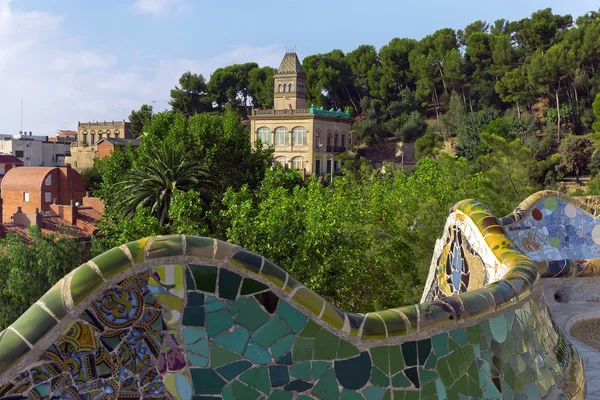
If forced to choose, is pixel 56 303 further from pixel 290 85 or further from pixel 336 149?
pixel 290 85

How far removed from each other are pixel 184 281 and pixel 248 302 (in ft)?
1.01

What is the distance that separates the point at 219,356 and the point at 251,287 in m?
0.33

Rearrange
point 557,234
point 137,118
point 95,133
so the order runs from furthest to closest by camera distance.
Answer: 1. point 95,133
2. point 137,118
3. point 557,234

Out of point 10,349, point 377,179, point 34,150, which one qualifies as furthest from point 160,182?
point 34,150

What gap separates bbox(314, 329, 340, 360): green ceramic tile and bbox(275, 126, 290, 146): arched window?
48.1 meters

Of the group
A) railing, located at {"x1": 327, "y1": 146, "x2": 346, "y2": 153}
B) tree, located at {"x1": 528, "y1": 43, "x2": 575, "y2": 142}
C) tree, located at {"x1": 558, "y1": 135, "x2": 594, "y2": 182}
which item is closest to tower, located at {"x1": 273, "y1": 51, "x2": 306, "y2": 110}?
railing, located at {"x1": 327, "y1": 146, "x2": 346, "y2": 153}

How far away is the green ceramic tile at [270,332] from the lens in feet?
9.58

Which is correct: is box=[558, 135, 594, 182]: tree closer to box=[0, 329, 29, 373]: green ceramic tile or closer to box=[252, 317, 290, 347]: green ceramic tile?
box=[252, 317, 290, 347]: green ceramic tile

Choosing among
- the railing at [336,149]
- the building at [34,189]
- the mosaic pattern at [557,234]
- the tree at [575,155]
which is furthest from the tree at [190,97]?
the mosaic pattern at [557,234]

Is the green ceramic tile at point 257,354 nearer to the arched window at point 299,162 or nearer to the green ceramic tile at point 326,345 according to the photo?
the green ceramic tile at point 326,345

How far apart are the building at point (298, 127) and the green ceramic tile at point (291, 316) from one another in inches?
A: 1820

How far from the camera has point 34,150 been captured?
209 feet

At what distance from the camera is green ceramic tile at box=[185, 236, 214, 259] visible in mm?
2801

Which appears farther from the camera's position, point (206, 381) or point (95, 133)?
point (95, 133)
